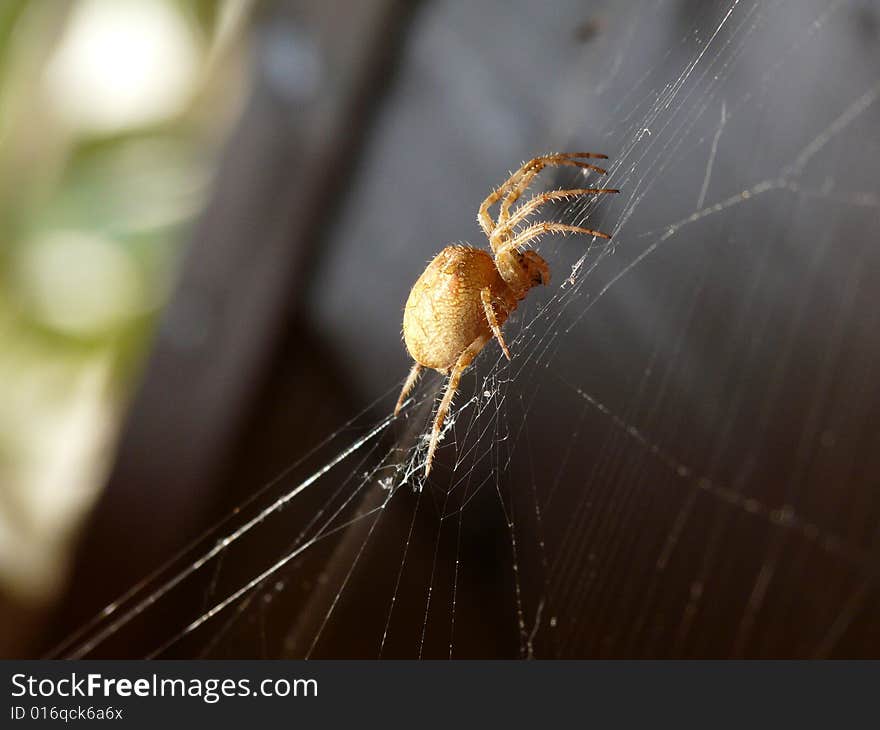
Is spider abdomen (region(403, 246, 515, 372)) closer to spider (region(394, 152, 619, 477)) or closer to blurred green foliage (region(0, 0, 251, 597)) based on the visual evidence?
spider (region(394, 152, 619, 477))

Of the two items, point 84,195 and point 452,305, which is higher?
point 84,195

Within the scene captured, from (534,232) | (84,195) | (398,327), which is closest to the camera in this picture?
(534,232)

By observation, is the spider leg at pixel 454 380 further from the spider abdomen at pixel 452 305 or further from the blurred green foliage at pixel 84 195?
the blurred green foliage at pixel 84 195

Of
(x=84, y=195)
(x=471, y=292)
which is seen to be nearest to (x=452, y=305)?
(x=471, y=292)

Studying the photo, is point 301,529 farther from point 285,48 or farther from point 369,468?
point 285,48

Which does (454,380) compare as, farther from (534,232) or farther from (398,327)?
(398,327)

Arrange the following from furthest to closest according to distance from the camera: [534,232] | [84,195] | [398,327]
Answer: [84,195] → [398,327] → [534,232]
